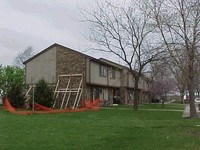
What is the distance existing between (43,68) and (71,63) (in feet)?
13.7

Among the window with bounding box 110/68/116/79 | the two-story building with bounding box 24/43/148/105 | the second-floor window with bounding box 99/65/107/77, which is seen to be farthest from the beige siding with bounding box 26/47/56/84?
the window with bounding box 110/68/116/79

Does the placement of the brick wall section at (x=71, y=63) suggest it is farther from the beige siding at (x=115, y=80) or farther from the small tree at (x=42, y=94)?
the beige siding at (x=115, y=80)

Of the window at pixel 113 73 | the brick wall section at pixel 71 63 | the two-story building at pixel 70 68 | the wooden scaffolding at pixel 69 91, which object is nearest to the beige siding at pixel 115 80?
the window at pixel 113 73

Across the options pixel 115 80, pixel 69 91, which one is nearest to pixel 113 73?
pixel 115 80

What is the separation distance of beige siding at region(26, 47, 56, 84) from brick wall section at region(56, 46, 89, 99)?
756 millimetres

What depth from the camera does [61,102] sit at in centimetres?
4450

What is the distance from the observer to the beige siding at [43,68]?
46250 millimetres

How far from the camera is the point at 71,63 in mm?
44844

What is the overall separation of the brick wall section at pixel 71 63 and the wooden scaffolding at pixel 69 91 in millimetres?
553

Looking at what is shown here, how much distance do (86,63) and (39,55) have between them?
667 cm

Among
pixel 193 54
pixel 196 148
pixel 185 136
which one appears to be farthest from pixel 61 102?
pixel 196 148

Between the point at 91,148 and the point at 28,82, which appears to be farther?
the point at 28,82

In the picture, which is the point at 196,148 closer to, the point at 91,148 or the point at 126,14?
the point at 91,148

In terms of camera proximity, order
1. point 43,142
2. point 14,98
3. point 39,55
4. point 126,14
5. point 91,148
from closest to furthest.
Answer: point 91,148 < point 43,142 < point 126,14 < point 14,98 < point 39,55
